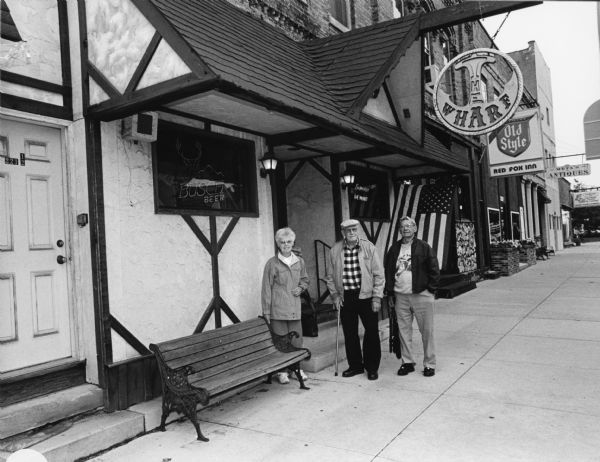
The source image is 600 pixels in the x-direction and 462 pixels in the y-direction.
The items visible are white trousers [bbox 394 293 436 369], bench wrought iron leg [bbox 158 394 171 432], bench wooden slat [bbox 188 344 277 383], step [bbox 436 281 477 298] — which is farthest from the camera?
step [bbox 436 281 477 298]

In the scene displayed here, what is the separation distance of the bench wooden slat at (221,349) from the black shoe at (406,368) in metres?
1.56

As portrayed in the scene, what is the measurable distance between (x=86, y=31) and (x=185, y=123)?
1.27m

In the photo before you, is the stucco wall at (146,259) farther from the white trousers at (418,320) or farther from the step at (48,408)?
the white trousers at (418,320)

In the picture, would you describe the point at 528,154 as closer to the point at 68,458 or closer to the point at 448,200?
the point at 448,200

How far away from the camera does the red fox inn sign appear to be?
31.9ft

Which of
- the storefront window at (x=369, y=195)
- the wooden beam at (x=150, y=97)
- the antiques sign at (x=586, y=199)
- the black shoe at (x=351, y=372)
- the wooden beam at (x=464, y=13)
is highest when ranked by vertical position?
the wooden beam at (x=464, y=13)

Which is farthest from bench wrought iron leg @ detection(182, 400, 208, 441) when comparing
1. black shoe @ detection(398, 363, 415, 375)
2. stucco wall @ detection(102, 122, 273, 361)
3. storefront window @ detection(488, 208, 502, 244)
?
storefront window @ detection(488, 208, 502, 244)

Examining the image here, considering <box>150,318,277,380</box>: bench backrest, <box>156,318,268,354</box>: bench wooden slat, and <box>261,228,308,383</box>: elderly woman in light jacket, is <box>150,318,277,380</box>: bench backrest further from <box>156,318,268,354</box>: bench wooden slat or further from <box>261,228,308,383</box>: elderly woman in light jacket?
<box>261,228,308,383</box>: elderly woman in light jacket

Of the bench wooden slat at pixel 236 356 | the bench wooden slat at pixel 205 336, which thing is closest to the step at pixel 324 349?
the bench wooden slat at pixel 236 356

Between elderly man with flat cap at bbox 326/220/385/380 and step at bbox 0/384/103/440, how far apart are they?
2701 millimetres

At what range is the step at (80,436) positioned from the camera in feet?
12.2

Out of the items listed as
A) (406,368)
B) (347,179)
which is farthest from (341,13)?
(406,368)

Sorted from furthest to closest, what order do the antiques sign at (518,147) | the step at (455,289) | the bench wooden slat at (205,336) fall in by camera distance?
the antiques sign at (518,147), the step at (455,289), the bench wooden slat at (205,336)

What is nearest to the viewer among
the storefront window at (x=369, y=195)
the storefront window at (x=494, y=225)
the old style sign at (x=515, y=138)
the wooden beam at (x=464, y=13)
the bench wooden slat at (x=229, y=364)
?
the bench wooden slat at (x=229, y=364)
